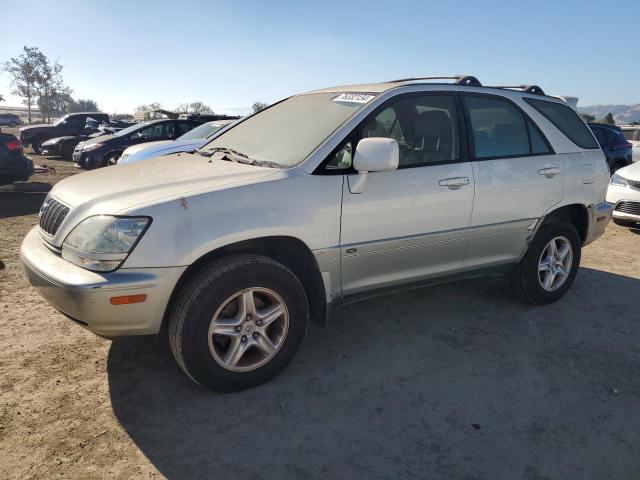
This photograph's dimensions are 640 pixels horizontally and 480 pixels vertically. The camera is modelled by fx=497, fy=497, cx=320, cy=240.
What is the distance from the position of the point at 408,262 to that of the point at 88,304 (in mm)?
2012

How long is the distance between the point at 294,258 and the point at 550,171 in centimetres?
232

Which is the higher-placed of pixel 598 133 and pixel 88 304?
pixel 598 133

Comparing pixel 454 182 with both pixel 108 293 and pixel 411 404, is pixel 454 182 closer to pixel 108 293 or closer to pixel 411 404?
pixel 411 404

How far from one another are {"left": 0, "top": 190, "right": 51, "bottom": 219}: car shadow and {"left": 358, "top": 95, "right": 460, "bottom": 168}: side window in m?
6.59

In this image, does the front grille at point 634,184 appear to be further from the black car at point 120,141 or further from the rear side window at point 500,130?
the black car at point 120,141

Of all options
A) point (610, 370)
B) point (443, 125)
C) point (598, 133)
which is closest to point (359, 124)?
point (443, 125)

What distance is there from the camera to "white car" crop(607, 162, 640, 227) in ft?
23.8

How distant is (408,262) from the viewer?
343 centimetres

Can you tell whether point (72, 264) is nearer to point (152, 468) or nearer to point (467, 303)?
point (152, 468)

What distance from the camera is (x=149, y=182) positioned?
2.93m

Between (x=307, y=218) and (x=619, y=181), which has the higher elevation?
(x=307, y=218)

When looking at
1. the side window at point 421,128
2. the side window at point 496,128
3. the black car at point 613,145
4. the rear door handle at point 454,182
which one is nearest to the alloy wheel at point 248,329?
the side window at point 421,128

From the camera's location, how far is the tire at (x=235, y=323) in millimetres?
2695

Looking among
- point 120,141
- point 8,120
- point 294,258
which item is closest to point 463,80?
point 294,258
